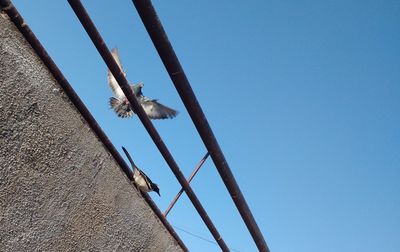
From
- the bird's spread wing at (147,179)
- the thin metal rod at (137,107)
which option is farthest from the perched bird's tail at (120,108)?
the bird's spread wing at (147,179)

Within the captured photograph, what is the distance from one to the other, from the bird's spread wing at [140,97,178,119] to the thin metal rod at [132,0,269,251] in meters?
3.04

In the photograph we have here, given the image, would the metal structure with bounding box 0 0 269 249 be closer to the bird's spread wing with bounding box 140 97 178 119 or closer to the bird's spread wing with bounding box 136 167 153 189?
the bird's spread wing with bounding box 136 167 153 189

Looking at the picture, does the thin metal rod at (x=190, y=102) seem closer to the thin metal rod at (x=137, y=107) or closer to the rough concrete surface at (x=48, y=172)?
the thin metal rod at (x=137, y=107)

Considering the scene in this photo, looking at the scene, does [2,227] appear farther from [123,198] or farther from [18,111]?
[123,198]

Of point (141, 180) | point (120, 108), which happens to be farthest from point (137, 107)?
point (120, 108)

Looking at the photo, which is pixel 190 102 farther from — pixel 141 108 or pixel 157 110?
pixel 157 110

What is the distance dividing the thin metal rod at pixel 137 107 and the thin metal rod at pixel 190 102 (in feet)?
0.62

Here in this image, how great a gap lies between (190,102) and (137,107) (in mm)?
239

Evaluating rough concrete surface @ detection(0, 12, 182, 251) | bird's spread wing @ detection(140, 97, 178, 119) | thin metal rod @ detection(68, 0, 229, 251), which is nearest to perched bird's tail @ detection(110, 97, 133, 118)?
bird's spread wing @ detection(140, 97, 178, 119)

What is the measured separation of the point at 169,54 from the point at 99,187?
0.65 metres

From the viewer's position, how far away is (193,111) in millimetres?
1737

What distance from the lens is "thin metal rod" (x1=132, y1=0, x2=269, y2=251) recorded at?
1.41 meters

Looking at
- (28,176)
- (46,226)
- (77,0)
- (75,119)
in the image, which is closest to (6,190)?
(28,176)

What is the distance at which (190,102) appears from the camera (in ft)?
5.58
